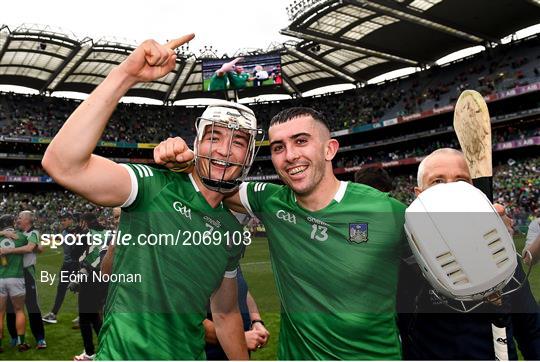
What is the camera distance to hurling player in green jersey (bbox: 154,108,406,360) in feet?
7.00

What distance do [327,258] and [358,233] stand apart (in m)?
0.19

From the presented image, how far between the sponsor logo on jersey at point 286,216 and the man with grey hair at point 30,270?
211 inches

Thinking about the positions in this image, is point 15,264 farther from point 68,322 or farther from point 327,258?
point 327,258

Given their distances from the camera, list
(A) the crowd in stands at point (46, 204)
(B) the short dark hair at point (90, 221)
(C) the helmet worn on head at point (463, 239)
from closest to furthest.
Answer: (C) the helmet worn on head at point (463, 239)
(B) the short dark hair at point (90, 221)
(A) the crowd in stands at point (46, 204)

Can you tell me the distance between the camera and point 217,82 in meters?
37.4

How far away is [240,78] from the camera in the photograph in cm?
3825

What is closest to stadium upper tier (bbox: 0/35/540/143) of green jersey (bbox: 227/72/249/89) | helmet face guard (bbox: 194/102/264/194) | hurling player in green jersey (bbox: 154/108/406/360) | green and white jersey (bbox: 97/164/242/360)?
green jersey (bbox: 227/72/249/89)

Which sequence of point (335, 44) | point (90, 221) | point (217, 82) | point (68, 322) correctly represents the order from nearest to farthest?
1. point (90, 221)
2. point (68, 322)
3. point (335, 44)
4. point (217, 82)

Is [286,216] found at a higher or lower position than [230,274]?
higher

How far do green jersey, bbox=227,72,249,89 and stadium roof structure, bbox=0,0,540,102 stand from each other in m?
2.14

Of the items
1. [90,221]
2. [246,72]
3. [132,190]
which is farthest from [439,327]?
[246,72]

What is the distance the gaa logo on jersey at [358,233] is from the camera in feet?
7.21

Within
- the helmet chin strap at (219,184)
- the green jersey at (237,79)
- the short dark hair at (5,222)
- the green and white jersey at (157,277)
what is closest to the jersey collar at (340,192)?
the helmet chin strap at (219,184)

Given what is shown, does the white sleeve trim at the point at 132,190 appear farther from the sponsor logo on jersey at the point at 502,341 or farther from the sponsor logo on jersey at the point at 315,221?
the sponsor logo on jersey at the point at 502,341
